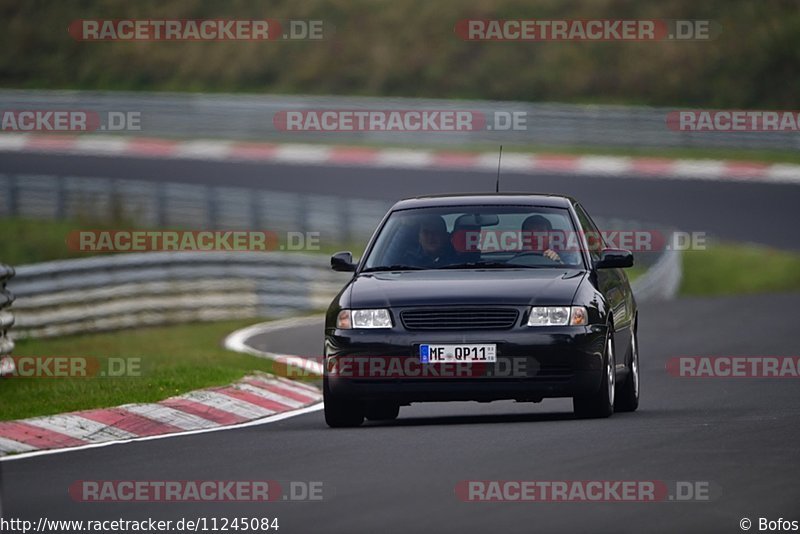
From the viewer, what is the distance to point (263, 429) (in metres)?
12.4

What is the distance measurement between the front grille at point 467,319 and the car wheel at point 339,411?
70 centimetres

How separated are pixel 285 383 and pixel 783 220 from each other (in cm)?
2120

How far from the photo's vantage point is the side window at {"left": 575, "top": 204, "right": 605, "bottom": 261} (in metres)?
13.1

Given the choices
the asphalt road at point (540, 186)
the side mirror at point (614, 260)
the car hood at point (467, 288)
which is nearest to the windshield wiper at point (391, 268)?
the car hood at point (467, 288)

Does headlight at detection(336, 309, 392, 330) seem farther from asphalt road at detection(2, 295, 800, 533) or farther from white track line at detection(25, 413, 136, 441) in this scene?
white track line at detection(25, 413, 136, 441)

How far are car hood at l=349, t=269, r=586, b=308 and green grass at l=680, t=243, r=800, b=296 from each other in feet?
59.2

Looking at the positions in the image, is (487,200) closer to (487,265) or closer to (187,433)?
(487,265)

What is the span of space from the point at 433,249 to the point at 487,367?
133cm

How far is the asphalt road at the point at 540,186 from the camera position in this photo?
35062 mm

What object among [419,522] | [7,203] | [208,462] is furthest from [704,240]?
[419,522]

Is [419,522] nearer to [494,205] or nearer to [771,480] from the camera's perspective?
[771,480]

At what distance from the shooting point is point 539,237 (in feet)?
41.6

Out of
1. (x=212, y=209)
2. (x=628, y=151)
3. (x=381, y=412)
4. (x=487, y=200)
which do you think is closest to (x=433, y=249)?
(x=487, y=200)

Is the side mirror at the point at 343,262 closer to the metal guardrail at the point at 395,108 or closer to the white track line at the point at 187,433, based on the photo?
the white track line at the point at 187,433
